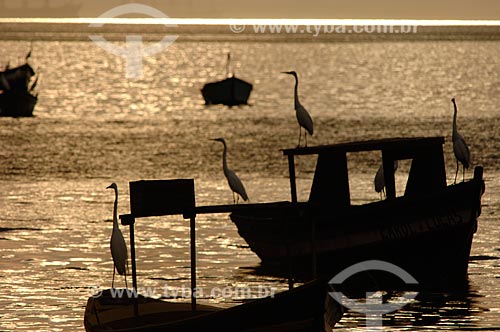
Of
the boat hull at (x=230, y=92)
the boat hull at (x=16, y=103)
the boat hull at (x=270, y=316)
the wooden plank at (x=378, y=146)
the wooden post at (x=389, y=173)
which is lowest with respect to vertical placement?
the boat hull at (x=270, y=316)

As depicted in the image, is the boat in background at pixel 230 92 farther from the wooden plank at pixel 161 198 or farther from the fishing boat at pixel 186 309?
the wooden plank at pixel 161 198

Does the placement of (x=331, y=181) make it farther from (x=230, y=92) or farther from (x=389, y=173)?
(x=230, y=92)

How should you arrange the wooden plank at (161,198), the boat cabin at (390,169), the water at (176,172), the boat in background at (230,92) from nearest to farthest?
the wooden plank at (161,198) < the water at (176,172) < the boat cabin at (390,169) < the boat in background at (230,92)

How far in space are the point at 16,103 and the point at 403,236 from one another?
57674mm

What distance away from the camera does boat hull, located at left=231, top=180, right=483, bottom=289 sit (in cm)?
2247

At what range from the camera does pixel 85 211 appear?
35031 mm

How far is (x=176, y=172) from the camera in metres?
47.6

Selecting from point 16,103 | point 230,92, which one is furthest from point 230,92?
point 16,103

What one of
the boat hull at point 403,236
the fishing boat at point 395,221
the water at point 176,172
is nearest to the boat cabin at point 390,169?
the fishing boat at point 395,221

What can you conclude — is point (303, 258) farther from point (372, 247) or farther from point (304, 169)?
point (304, 169)

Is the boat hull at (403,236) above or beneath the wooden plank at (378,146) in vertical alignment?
beneath

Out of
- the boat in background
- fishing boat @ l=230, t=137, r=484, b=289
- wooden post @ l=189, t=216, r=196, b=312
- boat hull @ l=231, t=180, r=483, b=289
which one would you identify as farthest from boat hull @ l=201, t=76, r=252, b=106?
wooden post @ l=189, t=216, r=196, b=312

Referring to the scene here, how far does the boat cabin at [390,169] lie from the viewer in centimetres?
2277

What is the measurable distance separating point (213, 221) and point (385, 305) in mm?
11116
